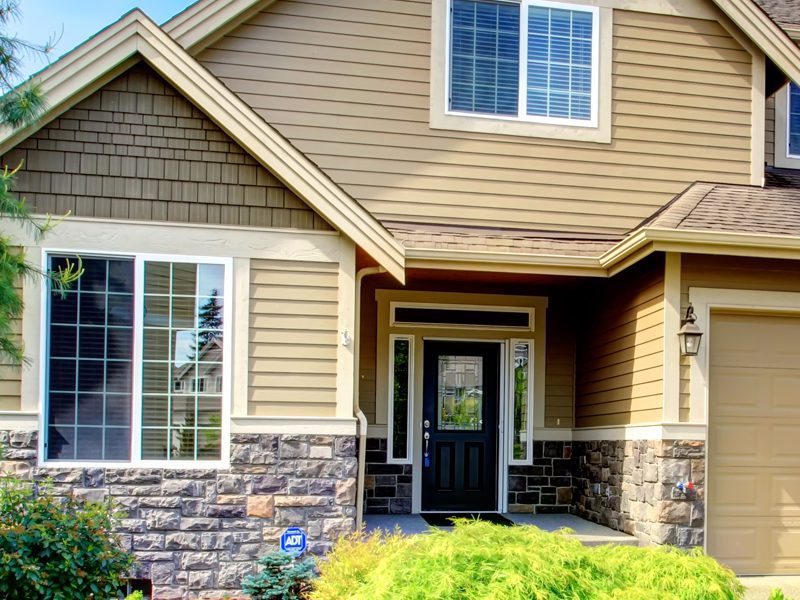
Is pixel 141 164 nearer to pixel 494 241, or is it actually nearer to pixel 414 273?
pixel 414 273

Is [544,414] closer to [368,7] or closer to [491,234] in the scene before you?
[491,234]

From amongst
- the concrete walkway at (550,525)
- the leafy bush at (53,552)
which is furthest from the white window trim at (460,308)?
the leafy bush at (53,552)

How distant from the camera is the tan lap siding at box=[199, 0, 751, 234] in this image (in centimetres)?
905

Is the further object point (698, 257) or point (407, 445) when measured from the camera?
point (407, 445)

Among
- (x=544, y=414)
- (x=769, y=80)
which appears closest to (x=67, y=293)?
(x=544, y=414)

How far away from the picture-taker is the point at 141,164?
7.17 m

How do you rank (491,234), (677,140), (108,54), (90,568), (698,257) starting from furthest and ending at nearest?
(677,140), (491,234), (698,257), (108,54), (90,568)

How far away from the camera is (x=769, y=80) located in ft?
33.4

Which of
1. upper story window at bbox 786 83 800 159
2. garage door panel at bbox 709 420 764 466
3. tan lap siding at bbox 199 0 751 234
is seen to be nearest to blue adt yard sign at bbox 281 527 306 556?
tan lap siding at bbox 199 0 751 234

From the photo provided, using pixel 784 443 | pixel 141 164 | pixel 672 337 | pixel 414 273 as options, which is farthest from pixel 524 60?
pixel 784 443

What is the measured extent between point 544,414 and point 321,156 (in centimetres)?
373

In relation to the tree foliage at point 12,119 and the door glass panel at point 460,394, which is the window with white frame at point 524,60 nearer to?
the door glass panel at point 460,394

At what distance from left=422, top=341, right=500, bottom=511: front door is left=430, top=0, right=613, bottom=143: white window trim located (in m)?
2.40

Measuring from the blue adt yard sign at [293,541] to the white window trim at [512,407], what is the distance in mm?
3331
